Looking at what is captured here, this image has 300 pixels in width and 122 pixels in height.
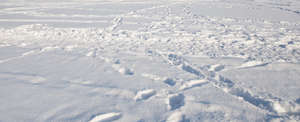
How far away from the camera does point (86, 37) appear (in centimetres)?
478

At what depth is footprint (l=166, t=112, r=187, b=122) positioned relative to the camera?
1994 millimetres

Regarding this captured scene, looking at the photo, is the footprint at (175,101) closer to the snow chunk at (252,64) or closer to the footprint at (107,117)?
the footprint at (107,117)

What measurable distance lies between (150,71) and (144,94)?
0.67m

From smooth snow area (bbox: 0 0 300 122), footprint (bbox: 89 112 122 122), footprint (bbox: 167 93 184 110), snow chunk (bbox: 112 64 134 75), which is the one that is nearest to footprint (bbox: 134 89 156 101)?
smooth snow area (bbox: 0 0 300 122)

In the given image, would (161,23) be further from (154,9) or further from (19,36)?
(19,36)

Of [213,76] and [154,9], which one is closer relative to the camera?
[213,76]

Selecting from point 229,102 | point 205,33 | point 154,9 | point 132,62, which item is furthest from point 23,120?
point 154,9

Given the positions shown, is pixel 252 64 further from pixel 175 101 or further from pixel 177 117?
pixel 177 117

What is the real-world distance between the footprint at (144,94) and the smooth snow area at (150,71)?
11 millimetres

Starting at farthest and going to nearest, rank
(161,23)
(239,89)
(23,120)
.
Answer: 1. (161,23)
2. (239,89)
3. (23,120)

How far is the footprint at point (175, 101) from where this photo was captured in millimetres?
2217

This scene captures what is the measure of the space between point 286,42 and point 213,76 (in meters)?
2.29

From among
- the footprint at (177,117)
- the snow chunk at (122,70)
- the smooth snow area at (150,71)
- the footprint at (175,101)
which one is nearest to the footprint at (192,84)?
the smooth snow area at (150,71)

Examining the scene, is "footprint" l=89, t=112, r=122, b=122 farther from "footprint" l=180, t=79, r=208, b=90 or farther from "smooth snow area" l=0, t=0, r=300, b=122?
"footprint" l=180, t=79, r=208, b=90
